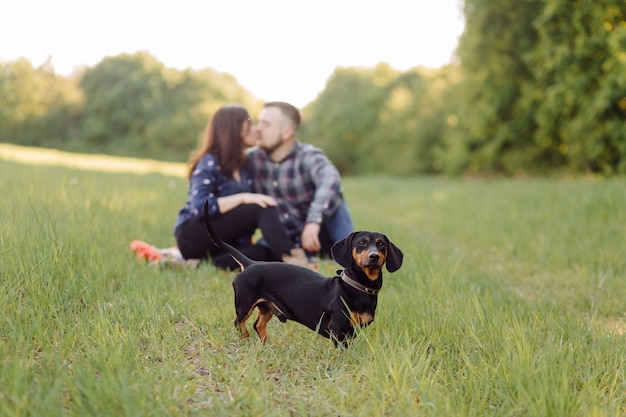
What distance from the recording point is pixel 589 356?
2.51 metres

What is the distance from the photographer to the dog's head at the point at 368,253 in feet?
7.93

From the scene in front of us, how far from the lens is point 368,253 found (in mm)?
2408

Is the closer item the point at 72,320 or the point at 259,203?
the point at 72,320

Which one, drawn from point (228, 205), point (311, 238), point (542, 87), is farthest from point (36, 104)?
point (311, 238)

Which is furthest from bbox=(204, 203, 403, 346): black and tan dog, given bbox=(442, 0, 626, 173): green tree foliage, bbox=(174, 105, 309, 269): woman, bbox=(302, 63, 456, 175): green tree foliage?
bbox=(302, 63, 456, 175): green tree foliage

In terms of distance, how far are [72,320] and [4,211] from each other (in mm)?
1577

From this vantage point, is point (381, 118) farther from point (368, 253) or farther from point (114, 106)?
point (368, 253)

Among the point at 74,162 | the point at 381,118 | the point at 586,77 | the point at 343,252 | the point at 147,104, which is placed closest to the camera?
the point at 343,252

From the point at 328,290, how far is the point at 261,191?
2.71 m

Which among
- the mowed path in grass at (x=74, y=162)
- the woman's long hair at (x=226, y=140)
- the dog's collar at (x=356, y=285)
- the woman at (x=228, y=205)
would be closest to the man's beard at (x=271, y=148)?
the woman at (x=228, y=205)

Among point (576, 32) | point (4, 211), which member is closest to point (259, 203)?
point (4, 211)

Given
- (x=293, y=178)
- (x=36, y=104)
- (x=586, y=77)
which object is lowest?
(x=293, y=178)

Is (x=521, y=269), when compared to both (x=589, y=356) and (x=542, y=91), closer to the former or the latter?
(x=589, y=356)

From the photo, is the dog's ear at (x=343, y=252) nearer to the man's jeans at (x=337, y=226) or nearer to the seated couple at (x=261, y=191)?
the seated couple at (x=261, y=191)
